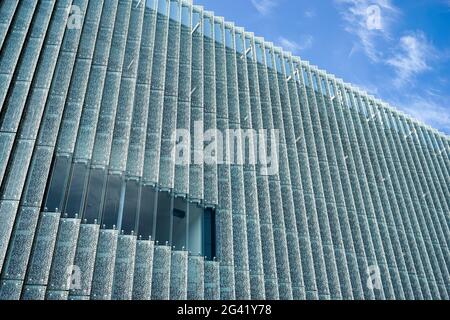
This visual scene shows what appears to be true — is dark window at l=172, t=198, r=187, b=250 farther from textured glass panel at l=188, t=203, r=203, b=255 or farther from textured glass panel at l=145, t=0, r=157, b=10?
textured glass panel at l=145, t=0, r=157, b=10

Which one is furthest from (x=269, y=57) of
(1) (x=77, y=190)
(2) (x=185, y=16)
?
(1) (x=77, y=190)

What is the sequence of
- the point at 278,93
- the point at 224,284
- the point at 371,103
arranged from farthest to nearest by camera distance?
the point at 371,103 → the point at 278,93 → the point at 224,284

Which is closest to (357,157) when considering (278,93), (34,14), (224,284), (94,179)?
(278,93)

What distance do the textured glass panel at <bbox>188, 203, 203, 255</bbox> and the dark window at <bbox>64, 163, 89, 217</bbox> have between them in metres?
5.19

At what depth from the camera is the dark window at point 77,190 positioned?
15.2 m

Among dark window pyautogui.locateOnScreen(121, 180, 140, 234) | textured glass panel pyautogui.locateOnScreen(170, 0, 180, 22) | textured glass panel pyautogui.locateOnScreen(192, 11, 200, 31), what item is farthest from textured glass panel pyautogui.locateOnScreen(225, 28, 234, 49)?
dark window pyautogui.locateOnScreen(121, 180, 140, 234)

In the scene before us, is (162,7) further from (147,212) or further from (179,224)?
(179,224)

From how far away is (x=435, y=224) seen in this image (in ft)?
100.0

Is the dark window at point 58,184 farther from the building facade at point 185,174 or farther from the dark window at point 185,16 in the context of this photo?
the dark window at point 185,16

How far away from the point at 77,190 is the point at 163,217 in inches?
160

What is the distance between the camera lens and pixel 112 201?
16.9 m

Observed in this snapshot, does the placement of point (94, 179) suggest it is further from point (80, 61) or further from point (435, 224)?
point (435, 224)

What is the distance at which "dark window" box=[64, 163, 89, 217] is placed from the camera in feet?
49.8
